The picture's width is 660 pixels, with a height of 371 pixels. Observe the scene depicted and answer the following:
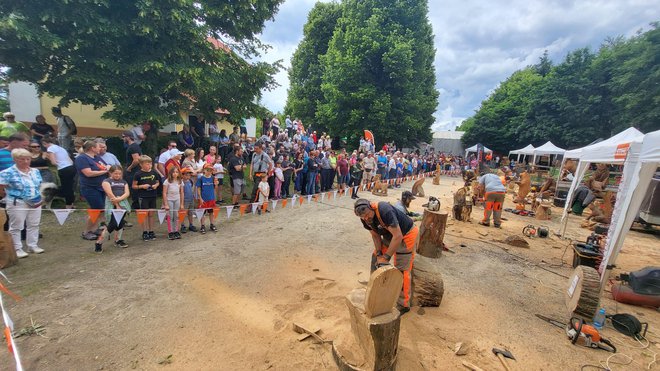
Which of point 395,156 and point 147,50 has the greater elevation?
point 147,50

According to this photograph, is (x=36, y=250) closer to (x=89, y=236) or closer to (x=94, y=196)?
(x=89, y=236)

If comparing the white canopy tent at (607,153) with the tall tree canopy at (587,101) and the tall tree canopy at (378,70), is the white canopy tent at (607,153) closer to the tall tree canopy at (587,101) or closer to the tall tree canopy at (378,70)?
the tall tree canopy at (378,70)

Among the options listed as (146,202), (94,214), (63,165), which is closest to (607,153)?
(146,202)

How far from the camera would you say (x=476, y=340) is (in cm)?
375

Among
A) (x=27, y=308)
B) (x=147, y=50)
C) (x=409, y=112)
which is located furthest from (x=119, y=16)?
(x=409, y=112)

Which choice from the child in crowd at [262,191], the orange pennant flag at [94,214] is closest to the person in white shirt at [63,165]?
the orange pennant flag at [94,214]

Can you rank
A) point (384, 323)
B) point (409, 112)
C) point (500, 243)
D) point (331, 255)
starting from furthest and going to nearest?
point (409, 112) < point (500, 243) < point (331, 255) < point (384, 323)

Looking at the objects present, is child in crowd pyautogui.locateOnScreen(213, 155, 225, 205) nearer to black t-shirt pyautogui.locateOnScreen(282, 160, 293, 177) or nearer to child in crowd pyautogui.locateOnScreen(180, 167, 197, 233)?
child in crowd pyautogui.locateOnScreen(180, 167, 197, 233)

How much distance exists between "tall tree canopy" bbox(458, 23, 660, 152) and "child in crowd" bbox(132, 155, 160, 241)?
33.5 m

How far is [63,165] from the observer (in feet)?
22.0

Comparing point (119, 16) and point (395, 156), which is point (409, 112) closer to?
point (395, 156)

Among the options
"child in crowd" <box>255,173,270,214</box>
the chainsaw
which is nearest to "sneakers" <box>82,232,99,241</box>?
"child in crowd" <box>255,173,270,214</box>

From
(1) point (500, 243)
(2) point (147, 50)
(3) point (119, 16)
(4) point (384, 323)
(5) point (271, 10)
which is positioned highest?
(5) point (271, 10)

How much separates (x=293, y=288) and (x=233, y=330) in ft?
4.12
